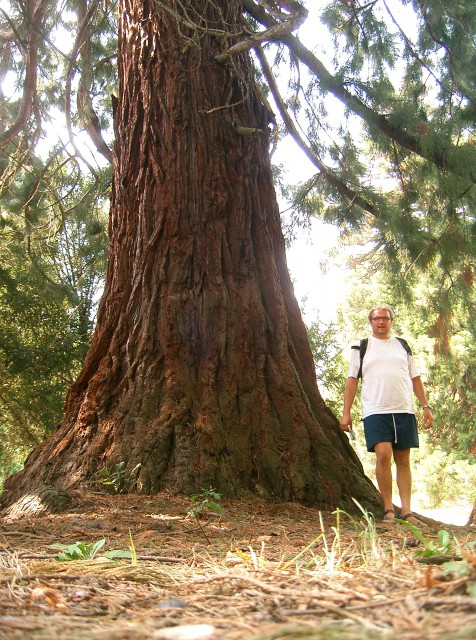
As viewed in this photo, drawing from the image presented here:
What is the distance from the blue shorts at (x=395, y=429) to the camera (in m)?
3.88

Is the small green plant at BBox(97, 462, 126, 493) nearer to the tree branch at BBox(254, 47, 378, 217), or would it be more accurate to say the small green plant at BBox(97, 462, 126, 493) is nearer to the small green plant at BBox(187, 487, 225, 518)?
the small green plant at BBox(187, 487, 225, 518)

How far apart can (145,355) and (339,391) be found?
789cm

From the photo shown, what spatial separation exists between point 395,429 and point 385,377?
13.1 inches

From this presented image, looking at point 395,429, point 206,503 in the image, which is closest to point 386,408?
point 395,429

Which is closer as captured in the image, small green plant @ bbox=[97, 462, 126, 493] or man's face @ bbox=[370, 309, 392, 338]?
small green plant @ bbox=[97, 462, 126, 493]

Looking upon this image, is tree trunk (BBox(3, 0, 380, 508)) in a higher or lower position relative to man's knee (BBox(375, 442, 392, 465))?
higher

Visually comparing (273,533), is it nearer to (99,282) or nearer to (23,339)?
(23,339)

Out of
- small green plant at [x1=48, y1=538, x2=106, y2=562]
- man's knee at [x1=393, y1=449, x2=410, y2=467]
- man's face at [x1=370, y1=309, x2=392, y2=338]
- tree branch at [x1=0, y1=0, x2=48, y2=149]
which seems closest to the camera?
small green plant at [x1=48, y1=538, x2=106, y2=562]

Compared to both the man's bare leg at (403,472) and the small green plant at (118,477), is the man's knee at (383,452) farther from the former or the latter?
the small green plant at (118,477)

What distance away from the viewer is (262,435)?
3494mm

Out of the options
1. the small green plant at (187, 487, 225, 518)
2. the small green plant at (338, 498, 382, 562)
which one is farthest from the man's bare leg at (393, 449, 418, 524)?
the small green plant at (338, 498, 382, 562)

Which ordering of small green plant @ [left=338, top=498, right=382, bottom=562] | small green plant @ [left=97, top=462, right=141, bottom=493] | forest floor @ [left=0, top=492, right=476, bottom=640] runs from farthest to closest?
small green plant @ [left=97, top=462, right=141, bottom=493] < small green plant @ [left=338, top=498, right=382, bottom=562] < forest floor @ [left=0, top=492, right=476, bottom=640]

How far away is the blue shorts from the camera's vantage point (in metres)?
3.88

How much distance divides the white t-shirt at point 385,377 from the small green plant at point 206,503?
128cm
